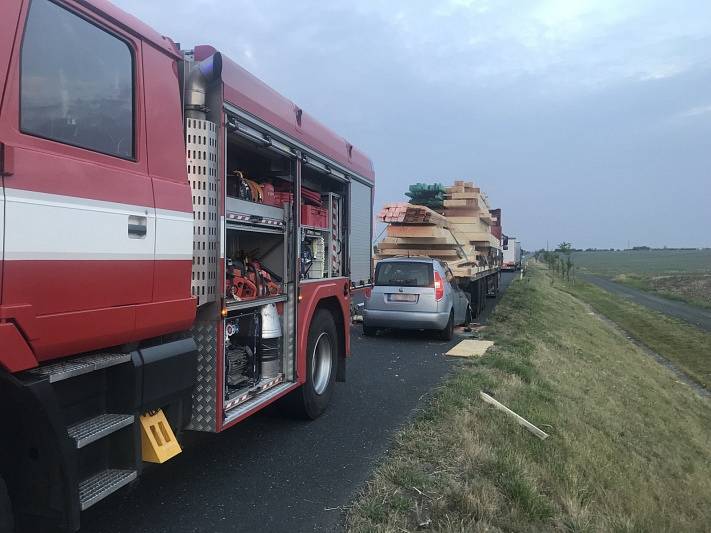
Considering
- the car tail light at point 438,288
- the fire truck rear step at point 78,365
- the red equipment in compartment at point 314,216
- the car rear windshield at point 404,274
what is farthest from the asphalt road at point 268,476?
the car rear windshield at point 404,274

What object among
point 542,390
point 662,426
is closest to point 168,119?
point 542,390

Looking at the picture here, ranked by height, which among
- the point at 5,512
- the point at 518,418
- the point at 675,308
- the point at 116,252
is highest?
the point at 116,252

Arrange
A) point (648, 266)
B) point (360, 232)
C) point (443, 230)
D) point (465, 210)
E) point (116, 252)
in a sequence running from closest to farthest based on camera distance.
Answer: point (116, 252) → point (360, 232) → point (443, 230) → point (465, 210) → point (648, 266)

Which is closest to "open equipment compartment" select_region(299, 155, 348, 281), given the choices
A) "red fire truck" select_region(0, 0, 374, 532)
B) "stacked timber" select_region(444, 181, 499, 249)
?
"red fire truck" select_region(0, 0, 374, 532)

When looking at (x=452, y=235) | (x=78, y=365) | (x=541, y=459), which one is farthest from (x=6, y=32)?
(x=452, y=235)

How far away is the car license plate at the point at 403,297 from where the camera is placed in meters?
11.5

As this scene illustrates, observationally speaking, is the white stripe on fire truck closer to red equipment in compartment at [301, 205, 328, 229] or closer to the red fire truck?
the red fire truck

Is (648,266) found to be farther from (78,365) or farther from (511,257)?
(78,365)

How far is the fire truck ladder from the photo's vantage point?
2682 mm

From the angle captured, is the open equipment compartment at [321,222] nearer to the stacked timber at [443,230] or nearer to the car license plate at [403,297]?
the car license plate at [403,297]

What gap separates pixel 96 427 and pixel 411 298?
8997mm

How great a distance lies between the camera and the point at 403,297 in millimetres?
11562

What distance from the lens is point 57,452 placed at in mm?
2486

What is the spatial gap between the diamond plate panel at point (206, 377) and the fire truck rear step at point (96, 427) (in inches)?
34.1
